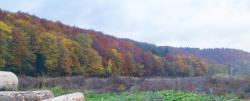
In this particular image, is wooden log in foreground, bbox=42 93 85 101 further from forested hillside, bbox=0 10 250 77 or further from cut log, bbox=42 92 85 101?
forested hillside, bbox=0 10 250 77

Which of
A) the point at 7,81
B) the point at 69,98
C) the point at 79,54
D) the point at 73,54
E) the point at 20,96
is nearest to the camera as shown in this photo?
the point at 69,98

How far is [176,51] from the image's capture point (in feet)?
140

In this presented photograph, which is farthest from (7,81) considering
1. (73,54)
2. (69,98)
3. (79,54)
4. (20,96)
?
(79,54)

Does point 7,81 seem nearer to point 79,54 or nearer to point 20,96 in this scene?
point 20,96

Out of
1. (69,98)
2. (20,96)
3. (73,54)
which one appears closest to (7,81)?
(20,96)

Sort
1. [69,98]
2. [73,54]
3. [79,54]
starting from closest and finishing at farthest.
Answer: [69,98]
[73,54]
[79,54]

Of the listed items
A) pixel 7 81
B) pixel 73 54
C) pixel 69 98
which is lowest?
pixel 69 98

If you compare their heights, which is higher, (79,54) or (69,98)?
(79,54)

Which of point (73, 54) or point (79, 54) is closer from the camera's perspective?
point (73, 54)

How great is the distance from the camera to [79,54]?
3656 centimetres

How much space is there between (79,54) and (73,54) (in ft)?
1.26

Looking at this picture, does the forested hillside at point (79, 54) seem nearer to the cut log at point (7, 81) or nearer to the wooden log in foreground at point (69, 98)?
the cut log at point (7, 81)

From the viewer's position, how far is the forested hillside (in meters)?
32.7

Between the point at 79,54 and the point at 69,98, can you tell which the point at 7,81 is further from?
the point at 79,54
